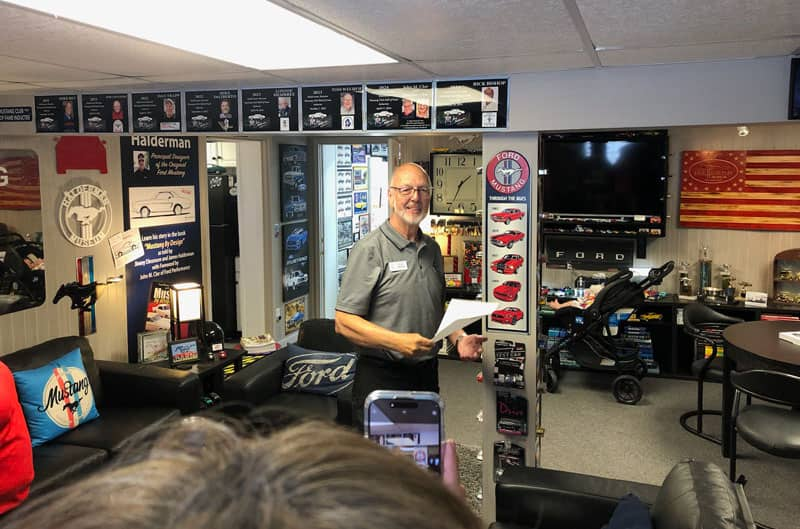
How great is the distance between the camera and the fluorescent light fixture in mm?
1793

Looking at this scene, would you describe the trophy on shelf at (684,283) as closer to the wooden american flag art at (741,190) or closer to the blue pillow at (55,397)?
the wooden american flag art at (741,190)

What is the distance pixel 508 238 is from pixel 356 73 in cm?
101

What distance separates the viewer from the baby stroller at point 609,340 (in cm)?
548

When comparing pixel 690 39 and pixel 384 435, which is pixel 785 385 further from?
pixel 384 435

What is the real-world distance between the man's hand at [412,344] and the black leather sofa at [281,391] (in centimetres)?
158

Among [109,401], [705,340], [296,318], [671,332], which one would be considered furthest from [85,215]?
[671,332]

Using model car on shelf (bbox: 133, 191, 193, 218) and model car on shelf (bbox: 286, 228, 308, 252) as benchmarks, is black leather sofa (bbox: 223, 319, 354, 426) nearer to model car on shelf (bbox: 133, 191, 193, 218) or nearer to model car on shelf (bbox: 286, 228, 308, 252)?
model car on shelf (bbox: 133, 191, 193, 218)

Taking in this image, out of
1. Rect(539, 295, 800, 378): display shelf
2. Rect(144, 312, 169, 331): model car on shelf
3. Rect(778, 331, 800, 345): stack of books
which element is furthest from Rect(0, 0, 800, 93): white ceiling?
Rect(539, 295, 800, 378): display shelf

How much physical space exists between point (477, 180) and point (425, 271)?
4003 millimetres

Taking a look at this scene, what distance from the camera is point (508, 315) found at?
3045 mm

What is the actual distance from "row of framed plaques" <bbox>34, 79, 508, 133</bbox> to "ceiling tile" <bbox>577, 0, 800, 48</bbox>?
0.78m

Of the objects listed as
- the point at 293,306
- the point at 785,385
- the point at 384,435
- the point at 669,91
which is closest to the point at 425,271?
the point at 384,435

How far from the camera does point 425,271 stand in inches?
117

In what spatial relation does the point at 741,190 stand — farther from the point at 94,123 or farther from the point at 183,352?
the point at 94,123
